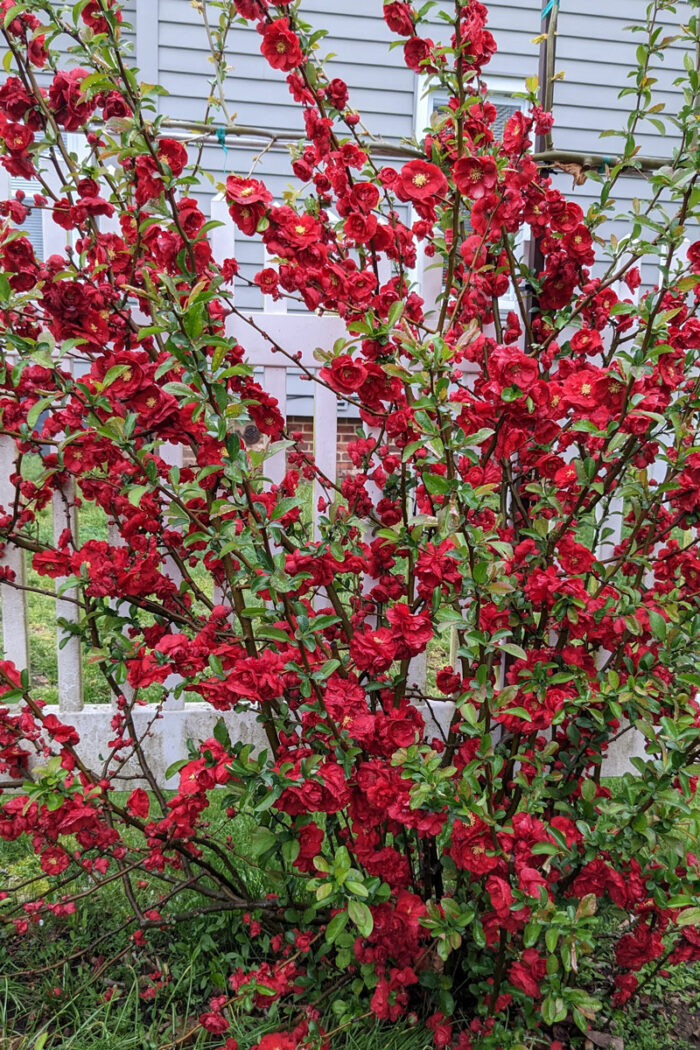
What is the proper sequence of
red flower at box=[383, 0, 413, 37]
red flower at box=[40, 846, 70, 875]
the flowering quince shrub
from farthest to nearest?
red flower at box=[40, 846, 70, 875] < red flower at box=[383, 0, 413, 37] < the flowering quince shrub

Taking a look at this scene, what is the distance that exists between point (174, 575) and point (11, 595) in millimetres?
427

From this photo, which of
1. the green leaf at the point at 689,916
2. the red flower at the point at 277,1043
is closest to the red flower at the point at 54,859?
the red flower at the point at 277,1043

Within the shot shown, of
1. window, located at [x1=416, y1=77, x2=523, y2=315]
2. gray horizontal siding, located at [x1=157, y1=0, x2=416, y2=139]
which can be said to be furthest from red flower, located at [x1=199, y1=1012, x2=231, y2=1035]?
gray horizontal siding, located at [x1=157, y1=0, x2=416, y2=139]

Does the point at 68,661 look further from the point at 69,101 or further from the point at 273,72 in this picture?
the point at 273,72

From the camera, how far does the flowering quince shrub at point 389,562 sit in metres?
1.33

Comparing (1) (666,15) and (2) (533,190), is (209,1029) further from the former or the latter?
(1) (666,15)

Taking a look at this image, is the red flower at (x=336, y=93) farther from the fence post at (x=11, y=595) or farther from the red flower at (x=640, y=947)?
the red flower at (x=640, y=947)

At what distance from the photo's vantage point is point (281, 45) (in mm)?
1490

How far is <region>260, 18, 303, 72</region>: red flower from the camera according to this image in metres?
1.46

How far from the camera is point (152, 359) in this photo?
1.69 m

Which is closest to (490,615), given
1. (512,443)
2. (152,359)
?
(512,443)

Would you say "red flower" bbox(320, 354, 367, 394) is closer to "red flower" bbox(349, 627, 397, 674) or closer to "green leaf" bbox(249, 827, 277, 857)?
"red flower" bbox(349, 627, 397, 674)

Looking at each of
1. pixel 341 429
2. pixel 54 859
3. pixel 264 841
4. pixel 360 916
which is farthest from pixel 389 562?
pixel 341 429

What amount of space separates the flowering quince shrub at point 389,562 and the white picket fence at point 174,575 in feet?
0.99
